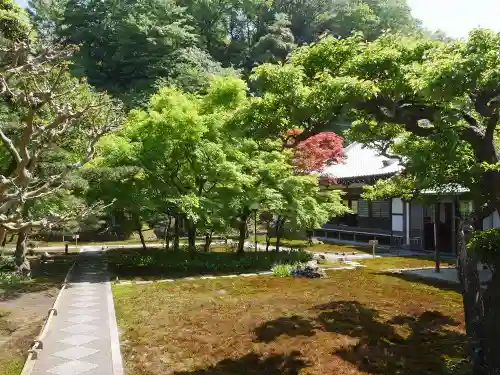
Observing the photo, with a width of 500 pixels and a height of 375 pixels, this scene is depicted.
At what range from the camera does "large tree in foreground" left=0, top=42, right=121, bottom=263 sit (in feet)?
17.4

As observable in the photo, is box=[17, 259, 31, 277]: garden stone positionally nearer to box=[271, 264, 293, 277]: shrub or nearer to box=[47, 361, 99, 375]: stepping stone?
box=[271, 264, 293, 277]: shrub

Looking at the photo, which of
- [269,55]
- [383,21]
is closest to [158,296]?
[269,55]

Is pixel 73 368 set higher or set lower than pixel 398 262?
lower

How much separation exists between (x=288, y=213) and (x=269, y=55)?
3652 centimetres

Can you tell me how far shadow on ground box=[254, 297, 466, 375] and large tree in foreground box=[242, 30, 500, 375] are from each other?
1439 millimetres

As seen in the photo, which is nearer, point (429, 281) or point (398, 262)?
point (429, 281)

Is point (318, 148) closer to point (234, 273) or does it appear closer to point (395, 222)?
point (395, 222)

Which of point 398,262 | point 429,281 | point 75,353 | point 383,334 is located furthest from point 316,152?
point 75,353

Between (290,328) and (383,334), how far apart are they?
2.16m

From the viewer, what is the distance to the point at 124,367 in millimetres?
8266

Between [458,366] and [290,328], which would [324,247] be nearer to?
[290,328]

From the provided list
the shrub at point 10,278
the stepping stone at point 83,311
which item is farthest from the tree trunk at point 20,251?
the stepping stone at point 83,311

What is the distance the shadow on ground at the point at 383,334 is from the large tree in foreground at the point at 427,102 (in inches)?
56.7

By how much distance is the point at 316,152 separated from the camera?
2559 cm
